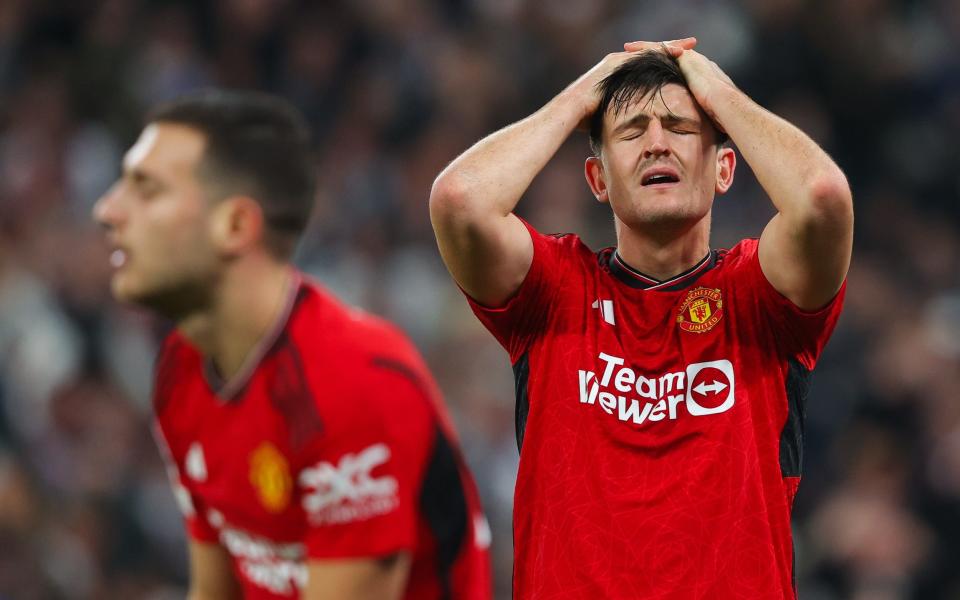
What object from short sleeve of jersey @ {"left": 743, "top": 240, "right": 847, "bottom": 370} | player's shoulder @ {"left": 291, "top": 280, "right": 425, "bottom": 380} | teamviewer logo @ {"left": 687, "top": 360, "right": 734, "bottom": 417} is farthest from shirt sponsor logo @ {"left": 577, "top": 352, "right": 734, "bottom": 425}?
player's shoulder @ {"left": 291, "top": 280, "right": 425, "bottom": 380}

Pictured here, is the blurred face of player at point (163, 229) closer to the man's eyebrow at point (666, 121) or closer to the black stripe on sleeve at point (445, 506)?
the black stripe on sleeve at point (445, 506)

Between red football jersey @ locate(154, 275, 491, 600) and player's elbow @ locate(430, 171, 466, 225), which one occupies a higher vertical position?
player's elbow @ locate(430, 171, 466, 225)

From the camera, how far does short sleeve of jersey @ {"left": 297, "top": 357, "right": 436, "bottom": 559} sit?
373 centimetres

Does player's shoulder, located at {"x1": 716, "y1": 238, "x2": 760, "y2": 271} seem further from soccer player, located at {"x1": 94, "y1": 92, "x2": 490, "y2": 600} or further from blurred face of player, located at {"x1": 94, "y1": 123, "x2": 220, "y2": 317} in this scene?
blurred face of player, located at {"x1": 94, "y1": 123, "x2": 220, "y2": 317}

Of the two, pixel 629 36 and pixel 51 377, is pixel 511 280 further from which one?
pixel 629 36

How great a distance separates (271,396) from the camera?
3.96 m

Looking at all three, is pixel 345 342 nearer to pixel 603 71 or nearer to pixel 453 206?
pixel 453 206

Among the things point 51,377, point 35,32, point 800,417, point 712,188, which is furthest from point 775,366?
point 35,32

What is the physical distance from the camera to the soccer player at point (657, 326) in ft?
10.8

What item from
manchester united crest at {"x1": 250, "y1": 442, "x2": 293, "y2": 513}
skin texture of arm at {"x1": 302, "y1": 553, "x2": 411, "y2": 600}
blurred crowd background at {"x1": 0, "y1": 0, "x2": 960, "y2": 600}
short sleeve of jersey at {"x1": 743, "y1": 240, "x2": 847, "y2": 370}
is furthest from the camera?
blurred crowd background at {"x1": 0, "y1": 0, "x2": 960, "y2": 600}

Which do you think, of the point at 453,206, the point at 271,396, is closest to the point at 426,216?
the point at 271,396

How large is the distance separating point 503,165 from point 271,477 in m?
1.04

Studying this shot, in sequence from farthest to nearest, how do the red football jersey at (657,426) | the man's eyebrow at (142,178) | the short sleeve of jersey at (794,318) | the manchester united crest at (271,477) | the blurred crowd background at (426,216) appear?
the blurred crowd background at (426,216) < the man's eyebrow at (142,178) < the manchester united crest at (271,477) < the short sleeve of jersey at (794,318) < the red football jersey at (657,426)

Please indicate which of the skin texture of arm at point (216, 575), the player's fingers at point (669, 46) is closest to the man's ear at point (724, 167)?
the player's fingers at point (669, 46)
